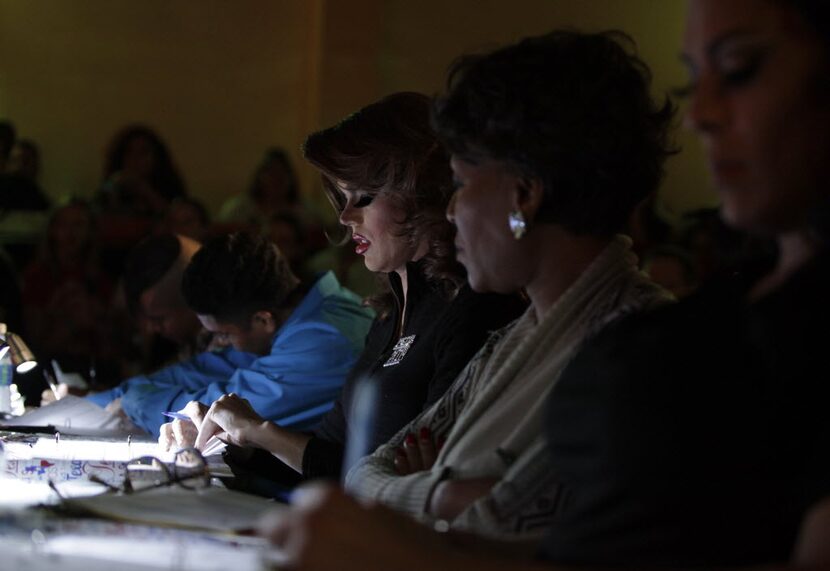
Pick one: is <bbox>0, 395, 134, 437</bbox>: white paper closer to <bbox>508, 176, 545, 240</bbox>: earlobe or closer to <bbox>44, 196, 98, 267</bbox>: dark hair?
<bbox>508, 176, 545, 240</bbox>: earlobe

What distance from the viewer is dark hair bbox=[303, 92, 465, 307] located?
2293mm

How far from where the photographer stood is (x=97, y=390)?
3.67 meters

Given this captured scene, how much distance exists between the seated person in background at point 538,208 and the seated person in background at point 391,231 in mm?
564

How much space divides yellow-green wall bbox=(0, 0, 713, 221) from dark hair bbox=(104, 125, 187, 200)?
354 mm

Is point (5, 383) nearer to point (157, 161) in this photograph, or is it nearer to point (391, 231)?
point (391, 231)

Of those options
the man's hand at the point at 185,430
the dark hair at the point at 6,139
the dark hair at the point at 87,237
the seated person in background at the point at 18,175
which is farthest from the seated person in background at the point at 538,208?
the dark hair at the point at 6,139

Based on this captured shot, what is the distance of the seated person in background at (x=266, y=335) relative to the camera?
293 centimetres

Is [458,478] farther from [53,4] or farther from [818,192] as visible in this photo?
[53,4]

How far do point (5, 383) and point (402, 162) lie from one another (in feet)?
3.84

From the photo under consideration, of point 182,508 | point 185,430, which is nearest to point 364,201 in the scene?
point 185,430

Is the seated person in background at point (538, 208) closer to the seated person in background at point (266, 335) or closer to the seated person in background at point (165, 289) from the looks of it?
the seated person in background at point (266, 335)

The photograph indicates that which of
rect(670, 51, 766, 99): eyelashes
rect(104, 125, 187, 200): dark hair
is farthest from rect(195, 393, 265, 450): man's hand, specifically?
rect(104, 125, 187, 200): dark hair

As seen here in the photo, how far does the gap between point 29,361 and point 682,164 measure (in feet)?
15.4

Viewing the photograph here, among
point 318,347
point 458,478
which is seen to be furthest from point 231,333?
point 458,478
